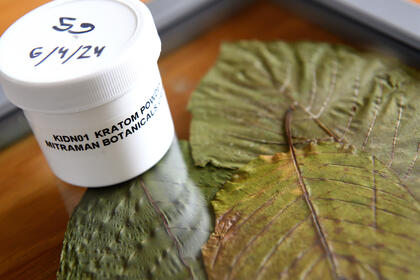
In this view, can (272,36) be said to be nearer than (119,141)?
No

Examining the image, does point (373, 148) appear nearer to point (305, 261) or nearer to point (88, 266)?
point (305, 261)

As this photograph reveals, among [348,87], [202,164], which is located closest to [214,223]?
[202,164]

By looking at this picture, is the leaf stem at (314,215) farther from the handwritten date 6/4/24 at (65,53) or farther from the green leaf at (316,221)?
the handwritten date 6/4/24 at (65,53)

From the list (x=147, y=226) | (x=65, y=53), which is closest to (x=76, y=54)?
(x=65, y=53)

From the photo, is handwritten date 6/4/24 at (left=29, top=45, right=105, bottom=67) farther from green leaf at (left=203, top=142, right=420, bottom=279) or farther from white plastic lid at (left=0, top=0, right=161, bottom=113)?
green leaf at (left=203, top=142, right=420, bottom=279)

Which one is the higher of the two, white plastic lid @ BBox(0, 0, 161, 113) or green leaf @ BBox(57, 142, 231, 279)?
white plastic lid @ BBox(0, 0, 161, 113)

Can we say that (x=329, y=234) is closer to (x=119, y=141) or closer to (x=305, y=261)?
(x=305, y=261)

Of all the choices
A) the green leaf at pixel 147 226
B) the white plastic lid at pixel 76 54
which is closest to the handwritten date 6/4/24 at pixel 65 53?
the white plastic lid at pixel 76 54

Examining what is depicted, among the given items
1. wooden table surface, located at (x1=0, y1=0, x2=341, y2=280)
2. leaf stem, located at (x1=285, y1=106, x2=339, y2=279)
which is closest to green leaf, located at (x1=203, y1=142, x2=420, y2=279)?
leaf stem, located at (x1=285, y1=106, x2=339, y2=279)
